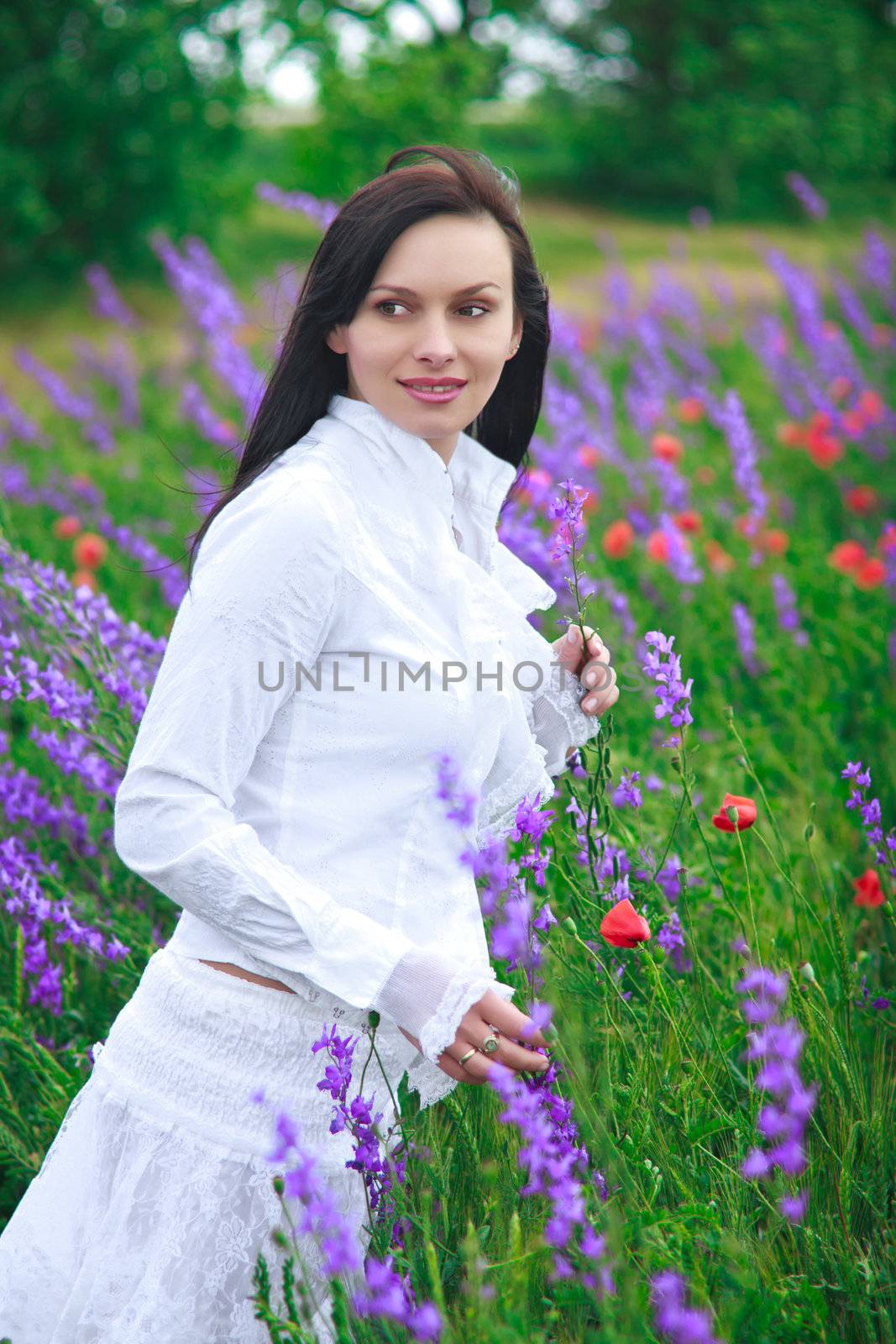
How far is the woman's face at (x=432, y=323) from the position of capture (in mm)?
1600

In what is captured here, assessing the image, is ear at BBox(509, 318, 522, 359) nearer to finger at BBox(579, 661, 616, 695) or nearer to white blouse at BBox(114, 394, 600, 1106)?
white blouse at BBox(114, 394, 600, 1106)

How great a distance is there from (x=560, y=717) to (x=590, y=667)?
9 cm

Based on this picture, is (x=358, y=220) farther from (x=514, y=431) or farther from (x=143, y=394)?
(x=143, y=394)

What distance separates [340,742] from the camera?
1.51 meters

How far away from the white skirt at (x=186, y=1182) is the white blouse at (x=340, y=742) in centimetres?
7

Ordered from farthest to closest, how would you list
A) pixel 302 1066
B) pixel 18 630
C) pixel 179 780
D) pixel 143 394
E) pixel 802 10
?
pixel 802 10
pixel 143 394
pixel 18 630
pixel 302 1066
pixel 179 780

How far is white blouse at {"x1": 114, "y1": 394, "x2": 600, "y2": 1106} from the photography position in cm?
137

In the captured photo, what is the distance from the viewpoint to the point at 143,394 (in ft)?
20.9

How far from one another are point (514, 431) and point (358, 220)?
21.5 inches

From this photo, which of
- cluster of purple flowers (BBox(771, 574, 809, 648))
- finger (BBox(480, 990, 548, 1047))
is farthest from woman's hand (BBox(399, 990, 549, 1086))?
cluster of purple flowers (BBox(771, 574, 809, 648))

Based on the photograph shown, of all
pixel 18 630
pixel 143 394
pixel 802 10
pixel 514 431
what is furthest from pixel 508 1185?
pixel 802 10

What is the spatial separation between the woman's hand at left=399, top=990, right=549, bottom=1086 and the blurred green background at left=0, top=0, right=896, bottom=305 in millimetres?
2803

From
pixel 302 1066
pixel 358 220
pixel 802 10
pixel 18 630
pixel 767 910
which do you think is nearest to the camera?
pixel 302 1066

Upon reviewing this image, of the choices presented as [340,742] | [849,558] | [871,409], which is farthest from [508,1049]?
[871,409]
